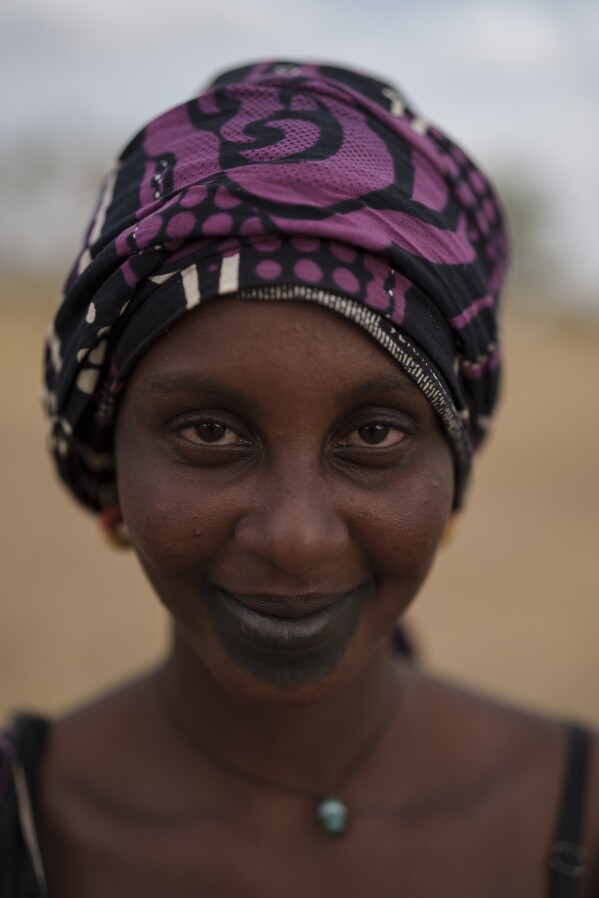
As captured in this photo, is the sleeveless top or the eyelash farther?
the sleeveless top

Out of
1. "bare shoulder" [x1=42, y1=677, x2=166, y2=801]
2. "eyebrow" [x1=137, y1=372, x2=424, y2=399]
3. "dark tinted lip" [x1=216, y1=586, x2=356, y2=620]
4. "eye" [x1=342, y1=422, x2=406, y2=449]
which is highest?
"eyebrow" [x1=137, y1=372, x2=424, y2=399]

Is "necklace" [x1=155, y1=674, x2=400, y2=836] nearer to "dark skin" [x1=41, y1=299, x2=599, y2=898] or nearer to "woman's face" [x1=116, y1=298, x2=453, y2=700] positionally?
"dark skin" [x1=41, y1=299, x2=599, y2=898]

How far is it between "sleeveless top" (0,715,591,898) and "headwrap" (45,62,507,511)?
2.18ft

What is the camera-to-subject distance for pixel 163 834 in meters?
2.02

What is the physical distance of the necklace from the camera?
78.7 inches

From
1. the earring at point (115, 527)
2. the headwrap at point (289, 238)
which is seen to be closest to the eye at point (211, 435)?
the headwrap at point (289, 238)

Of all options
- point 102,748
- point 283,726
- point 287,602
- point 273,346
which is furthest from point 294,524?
point 102,748

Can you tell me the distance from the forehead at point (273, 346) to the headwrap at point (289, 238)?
26 millimetres

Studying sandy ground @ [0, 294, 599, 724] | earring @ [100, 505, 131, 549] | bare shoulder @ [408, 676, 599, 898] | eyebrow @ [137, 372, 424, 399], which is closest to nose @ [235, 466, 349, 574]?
eyebrow @ [137, 372, 424, 399]

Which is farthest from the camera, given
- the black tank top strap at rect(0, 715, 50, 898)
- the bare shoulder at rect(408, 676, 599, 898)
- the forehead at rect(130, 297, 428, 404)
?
the bare shoulder at rect(408, 676, 599, 898)

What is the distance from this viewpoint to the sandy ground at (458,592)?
215 inches

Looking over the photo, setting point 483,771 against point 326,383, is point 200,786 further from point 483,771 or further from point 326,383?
point 326,383

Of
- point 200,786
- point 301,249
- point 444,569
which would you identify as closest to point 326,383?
point 301,249

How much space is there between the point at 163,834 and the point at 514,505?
726 centimetres
